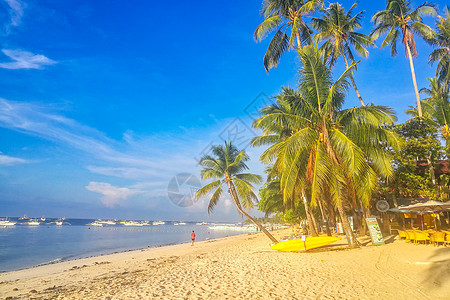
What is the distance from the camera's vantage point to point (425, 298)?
4957 millimetres

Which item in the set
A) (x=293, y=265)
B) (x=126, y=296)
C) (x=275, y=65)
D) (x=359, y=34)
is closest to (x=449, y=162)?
(x=359, y=34)

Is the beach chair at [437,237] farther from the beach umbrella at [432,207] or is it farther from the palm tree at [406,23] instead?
the palm tree at [406,23]

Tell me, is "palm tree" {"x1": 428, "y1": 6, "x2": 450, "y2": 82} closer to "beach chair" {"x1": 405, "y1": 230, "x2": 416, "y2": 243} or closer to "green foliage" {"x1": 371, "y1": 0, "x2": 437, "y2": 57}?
"green foliage" {"x1": 371, "y1": 0, "x2": 437, "y2": 57}

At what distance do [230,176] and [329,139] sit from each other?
24.8 feet

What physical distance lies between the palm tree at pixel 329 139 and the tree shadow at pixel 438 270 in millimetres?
2830

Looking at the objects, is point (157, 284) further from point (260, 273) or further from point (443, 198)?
point (443, 198)

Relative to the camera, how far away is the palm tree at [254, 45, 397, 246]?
9.95 m

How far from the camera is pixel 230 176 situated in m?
16.7

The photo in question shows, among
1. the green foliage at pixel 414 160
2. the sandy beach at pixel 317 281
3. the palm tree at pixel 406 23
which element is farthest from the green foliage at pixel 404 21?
the sandy beach at pixel 317 281

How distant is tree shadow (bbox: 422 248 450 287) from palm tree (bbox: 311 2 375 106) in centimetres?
1115

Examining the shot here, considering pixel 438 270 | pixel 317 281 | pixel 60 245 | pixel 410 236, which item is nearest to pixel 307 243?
pixel 317 281

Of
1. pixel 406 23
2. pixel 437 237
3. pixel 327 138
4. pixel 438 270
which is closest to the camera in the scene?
pixel 438 270

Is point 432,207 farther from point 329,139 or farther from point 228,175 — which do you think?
point 228,175

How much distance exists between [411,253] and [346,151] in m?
4.26
